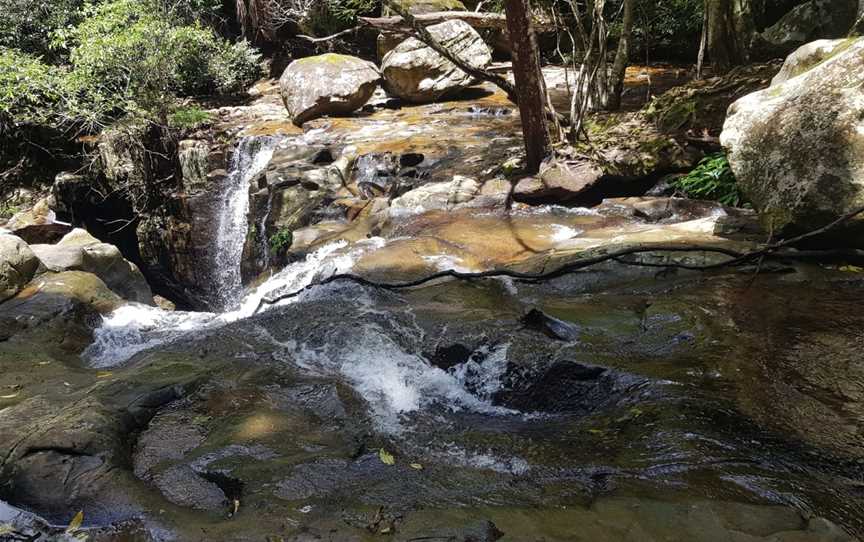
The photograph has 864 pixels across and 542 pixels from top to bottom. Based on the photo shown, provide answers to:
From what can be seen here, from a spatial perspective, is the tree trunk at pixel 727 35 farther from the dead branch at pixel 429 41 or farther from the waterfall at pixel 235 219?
the waterfall at pixel 235 219

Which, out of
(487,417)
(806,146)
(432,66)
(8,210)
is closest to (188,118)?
(8,210)

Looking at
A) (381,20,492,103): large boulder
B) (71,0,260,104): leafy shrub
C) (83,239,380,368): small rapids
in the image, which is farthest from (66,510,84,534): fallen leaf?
(381,20,492,103): large boulder

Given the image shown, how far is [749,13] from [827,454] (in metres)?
10.3

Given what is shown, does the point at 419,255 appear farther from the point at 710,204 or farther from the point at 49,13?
the point at 49,13

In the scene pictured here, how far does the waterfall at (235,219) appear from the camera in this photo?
11.5 meters

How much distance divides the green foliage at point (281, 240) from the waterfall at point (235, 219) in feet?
5.62

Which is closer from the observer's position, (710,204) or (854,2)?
(710,204)

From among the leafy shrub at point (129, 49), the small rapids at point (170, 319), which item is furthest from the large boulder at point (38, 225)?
the small rapids at point (170, 319)

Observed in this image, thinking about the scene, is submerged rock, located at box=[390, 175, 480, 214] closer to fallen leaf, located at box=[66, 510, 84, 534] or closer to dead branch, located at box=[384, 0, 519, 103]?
dead branch, located at box=[384, 0, 519, 103]

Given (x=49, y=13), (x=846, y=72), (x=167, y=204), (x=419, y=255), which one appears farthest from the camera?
(x=49, y=13)

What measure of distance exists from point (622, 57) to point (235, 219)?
Answer: 845 centimetres

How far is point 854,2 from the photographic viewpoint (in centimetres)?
1035

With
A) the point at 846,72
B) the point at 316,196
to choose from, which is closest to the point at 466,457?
the point at 846,72

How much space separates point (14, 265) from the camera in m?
6.39
